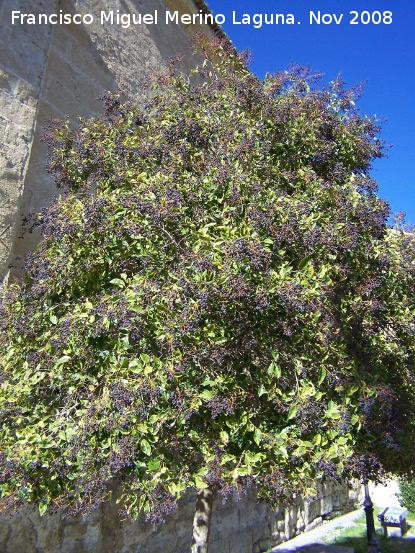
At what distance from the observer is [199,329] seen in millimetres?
2439

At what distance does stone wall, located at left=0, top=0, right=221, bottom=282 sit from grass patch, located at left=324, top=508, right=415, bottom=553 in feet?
23.4

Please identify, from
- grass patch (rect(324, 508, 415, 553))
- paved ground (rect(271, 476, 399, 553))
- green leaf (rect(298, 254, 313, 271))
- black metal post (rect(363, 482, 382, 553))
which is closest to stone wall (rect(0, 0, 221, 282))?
green leaf (rect(298, 254, 313, 271))

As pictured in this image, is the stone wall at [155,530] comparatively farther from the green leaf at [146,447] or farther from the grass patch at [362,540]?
the green leaf at [146,447]

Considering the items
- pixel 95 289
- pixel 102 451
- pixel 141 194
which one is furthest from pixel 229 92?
pixel 102 451

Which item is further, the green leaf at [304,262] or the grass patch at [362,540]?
the grass patch at [362,540]

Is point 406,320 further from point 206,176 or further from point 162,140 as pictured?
point 162,140

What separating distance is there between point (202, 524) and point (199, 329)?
155cm

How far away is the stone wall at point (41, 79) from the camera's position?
13.8 ft

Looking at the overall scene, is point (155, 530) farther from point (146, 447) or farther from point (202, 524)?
point (146, 447)

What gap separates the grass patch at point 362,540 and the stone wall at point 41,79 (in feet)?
23.4

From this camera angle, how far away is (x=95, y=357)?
2652 millimetres

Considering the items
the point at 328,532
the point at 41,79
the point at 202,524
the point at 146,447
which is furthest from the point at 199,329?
the point at 328,532

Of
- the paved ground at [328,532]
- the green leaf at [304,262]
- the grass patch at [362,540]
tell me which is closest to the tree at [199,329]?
the green leaf at [304,262]

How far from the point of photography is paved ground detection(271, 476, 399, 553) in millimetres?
7032
